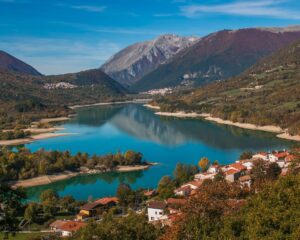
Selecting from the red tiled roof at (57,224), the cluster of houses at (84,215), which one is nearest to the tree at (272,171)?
the cluster of houses at (84,215)

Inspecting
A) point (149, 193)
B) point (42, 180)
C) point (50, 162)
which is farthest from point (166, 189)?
point (50, 162)

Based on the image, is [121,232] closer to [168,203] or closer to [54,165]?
[168,203]

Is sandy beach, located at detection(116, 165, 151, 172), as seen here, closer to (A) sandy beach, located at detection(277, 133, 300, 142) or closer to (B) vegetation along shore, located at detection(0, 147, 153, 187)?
(B) vegetation along shore, located at detection(0, 147, 153, 187)

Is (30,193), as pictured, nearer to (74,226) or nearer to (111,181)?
(111,181)

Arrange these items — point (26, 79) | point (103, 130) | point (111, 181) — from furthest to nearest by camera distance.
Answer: point (26, 79) → point (103, 130) → point (111, 181)

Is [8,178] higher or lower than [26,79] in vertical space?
lower

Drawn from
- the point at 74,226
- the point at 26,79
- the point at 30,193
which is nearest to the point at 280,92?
the point at 30,193

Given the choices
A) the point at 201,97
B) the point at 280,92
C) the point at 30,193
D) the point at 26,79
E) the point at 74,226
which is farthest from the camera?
the point at 26,79

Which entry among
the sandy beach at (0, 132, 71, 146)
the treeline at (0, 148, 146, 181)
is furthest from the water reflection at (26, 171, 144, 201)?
the sandy beach at (0, 132, 71, 146)
